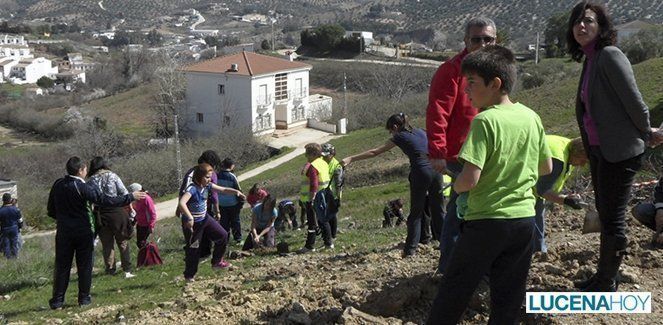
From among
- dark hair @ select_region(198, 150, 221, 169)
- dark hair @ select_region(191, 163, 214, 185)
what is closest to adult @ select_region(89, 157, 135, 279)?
dark hair @ select_region(191, 163, 214, 185)

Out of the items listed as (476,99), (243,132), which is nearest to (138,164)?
(243,132)

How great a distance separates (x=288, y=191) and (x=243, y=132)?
61.1 ft

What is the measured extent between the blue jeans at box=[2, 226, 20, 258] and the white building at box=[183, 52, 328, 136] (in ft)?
128

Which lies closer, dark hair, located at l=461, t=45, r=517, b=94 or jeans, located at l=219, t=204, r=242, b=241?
dark hair, located at l=461, t=45, r=517, b=94

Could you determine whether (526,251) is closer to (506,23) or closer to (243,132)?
(243,132)

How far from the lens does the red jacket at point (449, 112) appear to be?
554 centimetres

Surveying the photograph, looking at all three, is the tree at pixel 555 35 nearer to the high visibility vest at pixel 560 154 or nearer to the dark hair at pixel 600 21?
the high visibility vest at pixel 560 154

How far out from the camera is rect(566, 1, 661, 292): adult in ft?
15.5

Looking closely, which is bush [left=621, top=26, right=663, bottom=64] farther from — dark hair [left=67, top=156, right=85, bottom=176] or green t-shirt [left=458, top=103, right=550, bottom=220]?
green t-shirt [left=458, top=103, right=550, bottom=220]

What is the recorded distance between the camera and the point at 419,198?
7.27 metres

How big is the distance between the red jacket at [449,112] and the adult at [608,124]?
91 cm

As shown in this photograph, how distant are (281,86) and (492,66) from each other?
5287 centimetres

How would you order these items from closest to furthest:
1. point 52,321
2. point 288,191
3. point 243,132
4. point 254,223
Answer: point 52,321
point 254,223
point 288,191
point 243,132

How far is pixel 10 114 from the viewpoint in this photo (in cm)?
7144
